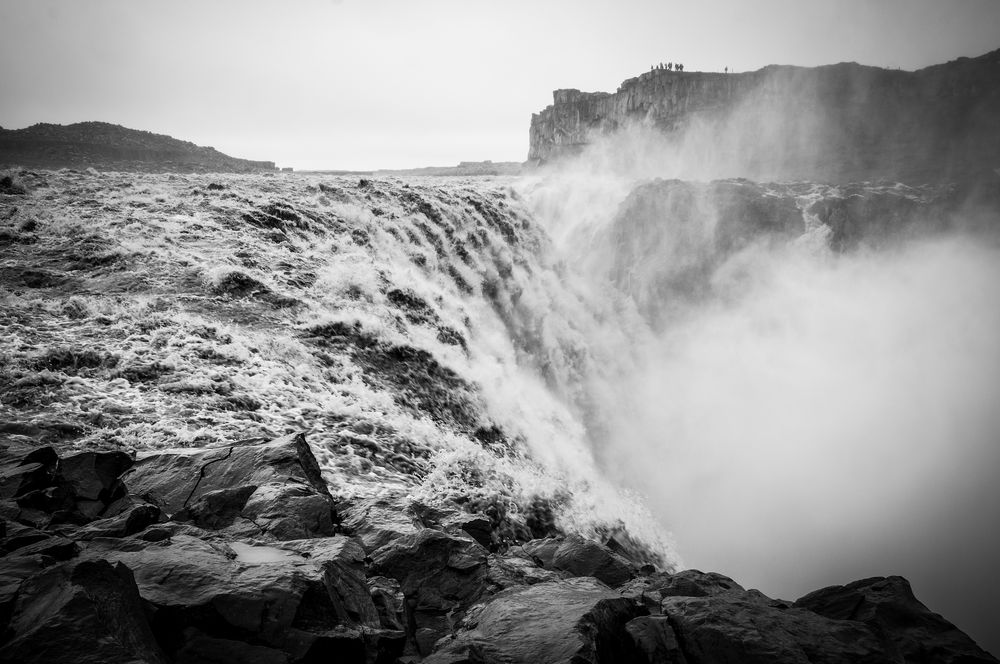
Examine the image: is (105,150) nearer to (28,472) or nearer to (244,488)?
(28,472)

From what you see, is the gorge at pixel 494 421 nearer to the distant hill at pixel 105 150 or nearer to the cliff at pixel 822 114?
the distant hill at pixel 105 150

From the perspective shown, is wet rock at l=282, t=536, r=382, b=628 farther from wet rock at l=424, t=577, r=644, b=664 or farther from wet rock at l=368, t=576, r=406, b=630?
wet rock at l=424, t=577, r=644, b=664

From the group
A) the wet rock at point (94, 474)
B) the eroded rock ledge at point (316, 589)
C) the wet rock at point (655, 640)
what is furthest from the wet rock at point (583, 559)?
the wet rock at point (94, 474)

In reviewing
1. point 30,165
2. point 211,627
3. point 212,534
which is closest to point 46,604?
point 211,627

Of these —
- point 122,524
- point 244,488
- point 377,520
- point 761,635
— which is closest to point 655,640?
point 761,635

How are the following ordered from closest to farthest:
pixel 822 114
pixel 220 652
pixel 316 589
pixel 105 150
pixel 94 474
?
pixel 220 652, pixel 316 589, pixel 94 474, pixel 105 150, pixel 822 114

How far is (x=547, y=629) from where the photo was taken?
490 cm

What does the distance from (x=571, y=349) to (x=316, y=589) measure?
2280cm

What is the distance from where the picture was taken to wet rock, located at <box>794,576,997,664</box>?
6.00 metres

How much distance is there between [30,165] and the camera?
2881 cm

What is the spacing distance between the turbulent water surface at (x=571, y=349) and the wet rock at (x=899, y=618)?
535 cm

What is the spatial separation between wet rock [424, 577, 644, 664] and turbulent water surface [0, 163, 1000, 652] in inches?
139

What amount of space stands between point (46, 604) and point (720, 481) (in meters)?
27.7

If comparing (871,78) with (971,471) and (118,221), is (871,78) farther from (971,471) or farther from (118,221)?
(118,221)
